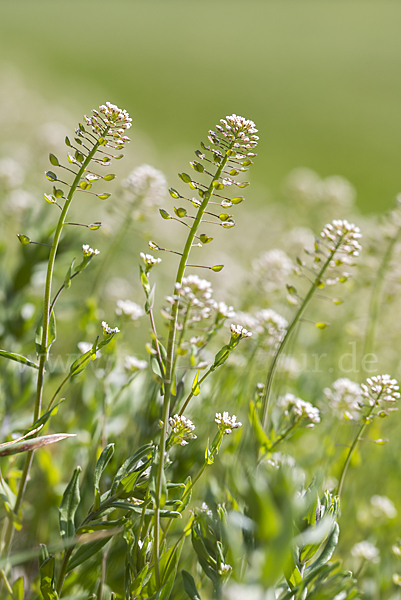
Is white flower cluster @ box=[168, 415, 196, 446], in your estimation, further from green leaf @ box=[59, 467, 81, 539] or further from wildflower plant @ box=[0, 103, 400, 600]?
green leaf @ box=[59, 467, 81, 539]

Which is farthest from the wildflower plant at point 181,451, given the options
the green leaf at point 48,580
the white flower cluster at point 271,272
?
the white flower cluster at point 271,272

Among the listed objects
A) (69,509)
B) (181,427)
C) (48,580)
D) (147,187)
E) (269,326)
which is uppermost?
(147,187)

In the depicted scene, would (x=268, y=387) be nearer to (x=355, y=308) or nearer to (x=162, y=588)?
(x=162, y=588)

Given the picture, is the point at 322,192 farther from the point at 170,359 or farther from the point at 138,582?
the point at 138,582

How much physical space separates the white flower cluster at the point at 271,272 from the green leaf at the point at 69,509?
1.16 metres

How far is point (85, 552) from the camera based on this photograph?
2.90 ft

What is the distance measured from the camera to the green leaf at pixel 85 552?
87 cm

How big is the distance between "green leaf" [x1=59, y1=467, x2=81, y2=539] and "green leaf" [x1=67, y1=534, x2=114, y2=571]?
1.7 inches

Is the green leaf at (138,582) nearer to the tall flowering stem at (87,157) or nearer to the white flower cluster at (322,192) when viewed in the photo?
the tall flowering stem at (87,157)

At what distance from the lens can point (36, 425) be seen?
853mm

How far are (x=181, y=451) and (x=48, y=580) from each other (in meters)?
0.47

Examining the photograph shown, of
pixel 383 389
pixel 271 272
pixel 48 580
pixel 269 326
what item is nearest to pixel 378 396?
pixel 383 389

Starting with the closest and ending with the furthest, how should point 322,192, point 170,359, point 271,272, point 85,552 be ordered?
point 170,359, point 85,552, point 271,272, point 322,192

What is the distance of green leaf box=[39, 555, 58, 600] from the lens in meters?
0.84
